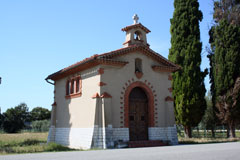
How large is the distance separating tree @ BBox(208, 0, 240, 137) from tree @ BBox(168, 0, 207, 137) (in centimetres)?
133

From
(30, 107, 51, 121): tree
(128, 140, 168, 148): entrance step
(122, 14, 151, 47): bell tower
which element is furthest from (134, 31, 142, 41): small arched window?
(30, 107, 51, 121): tree

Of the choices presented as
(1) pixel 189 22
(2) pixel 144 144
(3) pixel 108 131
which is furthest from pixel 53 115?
(1) pixel 189 22

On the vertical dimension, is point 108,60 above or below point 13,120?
above

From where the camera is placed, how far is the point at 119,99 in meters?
16.4

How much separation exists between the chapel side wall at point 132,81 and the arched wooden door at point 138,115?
0.73 metres

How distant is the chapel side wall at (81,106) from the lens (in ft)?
53.0

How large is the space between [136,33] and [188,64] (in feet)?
22.4

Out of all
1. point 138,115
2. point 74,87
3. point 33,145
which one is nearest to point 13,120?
point 74,87

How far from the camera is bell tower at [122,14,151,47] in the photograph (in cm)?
1870

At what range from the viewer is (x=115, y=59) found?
1677 cm

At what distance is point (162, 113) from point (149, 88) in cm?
212

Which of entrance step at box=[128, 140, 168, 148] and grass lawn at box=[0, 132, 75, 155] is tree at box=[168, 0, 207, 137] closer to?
entrance step at box=[128, 140, 168, 148]

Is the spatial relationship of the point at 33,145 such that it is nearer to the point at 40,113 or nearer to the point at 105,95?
the point at 105,95

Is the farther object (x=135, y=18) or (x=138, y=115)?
(x=135, y=18)
